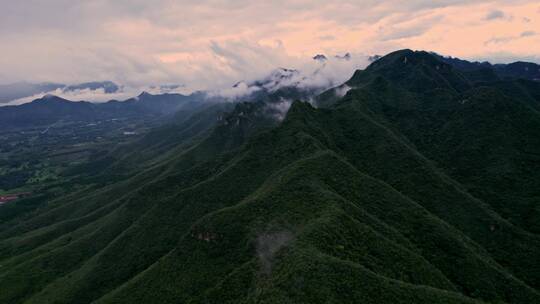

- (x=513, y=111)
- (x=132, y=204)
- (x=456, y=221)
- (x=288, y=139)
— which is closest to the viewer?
(x=456, y=221)

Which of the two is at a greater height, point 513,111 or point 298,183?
point 513,111

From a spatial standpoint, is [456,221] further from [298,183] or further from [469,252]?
[298,183]

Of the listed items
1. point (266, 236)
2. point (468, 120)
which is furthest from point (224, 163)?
point (468, 120)

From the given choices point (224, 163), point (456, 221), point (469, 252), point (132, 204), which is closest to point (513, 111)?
point (456, 221)

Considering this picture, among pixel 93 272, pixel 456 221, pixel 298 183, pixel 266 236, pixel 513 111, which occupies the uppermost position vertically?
pixel 513 111

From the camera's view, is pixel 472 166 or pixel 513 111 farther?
pixel 513 111

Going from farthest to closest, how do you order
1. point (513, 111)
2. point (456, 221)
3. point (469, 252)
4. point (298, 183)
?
point (513, 111), point (456, 221), point (298, 183), point (469, 252)

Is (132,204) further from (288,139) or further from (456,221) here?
(456,221)
